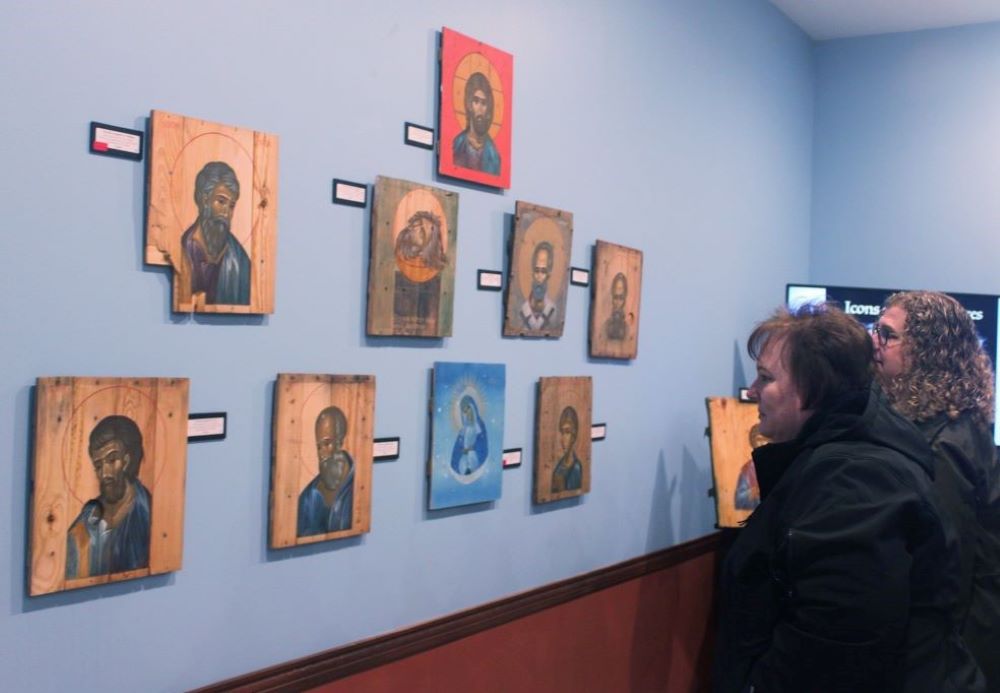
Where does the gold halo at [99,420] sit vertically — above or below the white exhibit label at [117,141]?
below

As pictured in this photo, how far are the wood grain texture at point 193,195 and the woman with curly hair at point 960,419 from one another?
189 cm

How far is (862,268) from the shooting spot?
6.22m

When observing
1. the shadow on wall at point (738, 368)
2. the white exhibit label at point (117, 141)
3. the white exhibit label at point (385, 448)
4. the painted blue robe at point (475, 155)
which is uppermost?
the painted blue robe at point (475, 155)

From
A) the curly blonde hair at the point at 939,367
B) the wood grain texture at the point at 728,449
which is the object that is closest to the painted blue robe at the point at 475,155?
the curly blonde hair at the point at 939,367

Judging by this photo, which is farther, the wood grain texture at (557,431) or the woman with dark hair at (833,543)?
the wood grain texture at (557,431)

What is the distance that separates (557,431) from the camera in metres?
3.83

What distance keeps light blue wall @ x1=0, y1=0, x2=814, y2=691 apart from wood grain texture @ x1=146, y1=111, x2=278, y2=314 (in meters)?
0.04

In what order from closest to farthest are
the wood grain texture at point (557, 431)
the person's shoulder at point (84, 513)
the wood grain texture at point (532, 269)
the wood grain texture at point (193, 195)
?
1. the person's shoulder at point (84, 513)
2. the wood grain texture at point (193, 195)
3. the wood grain texture at point (532, 269)
4. the wood grain texture at point (557, 431)

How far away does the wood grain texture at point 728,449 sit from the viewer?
15.1 feet

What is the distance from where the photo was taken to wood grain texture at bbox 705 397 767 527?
4.59 metres

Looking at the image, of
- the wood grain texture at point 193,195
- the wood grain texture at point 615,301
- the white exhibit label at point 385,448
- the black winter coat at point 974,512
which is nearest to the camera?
the wood grain texture at point 193,195

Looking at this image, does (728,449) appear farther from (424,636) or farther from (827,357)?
(827,357)

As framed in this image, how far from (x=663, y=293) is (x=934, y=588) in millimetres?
2490

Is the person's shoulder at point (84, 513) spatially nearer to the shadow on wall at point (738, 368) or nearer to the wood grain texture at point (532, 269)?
the wood grain texture at point (532, 269)
